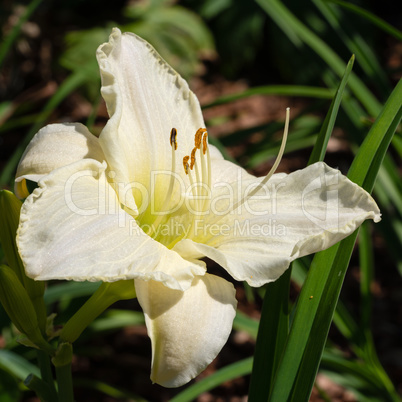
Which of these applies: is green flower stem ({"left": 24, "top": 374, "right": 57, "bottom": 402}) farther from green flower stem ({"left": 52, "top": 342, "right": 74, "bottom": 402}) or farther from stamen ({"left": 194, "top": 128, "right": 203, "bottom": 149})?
stamen ({"left": 194, "top": 128, "right": 203, "bottom": 149})

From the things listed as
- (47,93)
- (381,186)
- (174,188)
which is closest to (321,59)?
(381,186)

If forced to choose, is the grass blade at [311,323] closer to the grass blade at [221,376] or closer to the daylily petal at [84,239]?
the daylily petal at [84,239]

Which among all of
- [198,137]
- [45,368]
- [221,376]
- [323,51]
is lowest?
[221,376]

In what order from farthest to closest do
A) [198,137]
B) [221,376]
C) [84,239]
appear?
1. [221,376]
2. [198,137]
3. [84,239]

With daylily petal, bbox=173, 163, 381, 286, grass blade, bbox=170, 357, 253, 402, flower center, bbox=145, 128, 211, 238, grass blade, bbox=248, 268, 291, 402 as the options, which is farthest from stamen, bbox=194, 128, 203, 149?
grass blade, bbox=170, 357, 253, 402

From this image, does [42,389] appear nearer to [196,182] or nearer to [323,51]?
[196,182]

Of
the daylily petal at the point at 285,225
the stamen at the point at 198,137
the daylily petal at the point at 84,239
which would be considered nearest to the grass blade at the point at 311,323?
the daylily petal at the point at 285,225

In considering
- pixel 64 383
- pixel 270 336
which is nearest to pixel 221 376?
pixel 270 336
